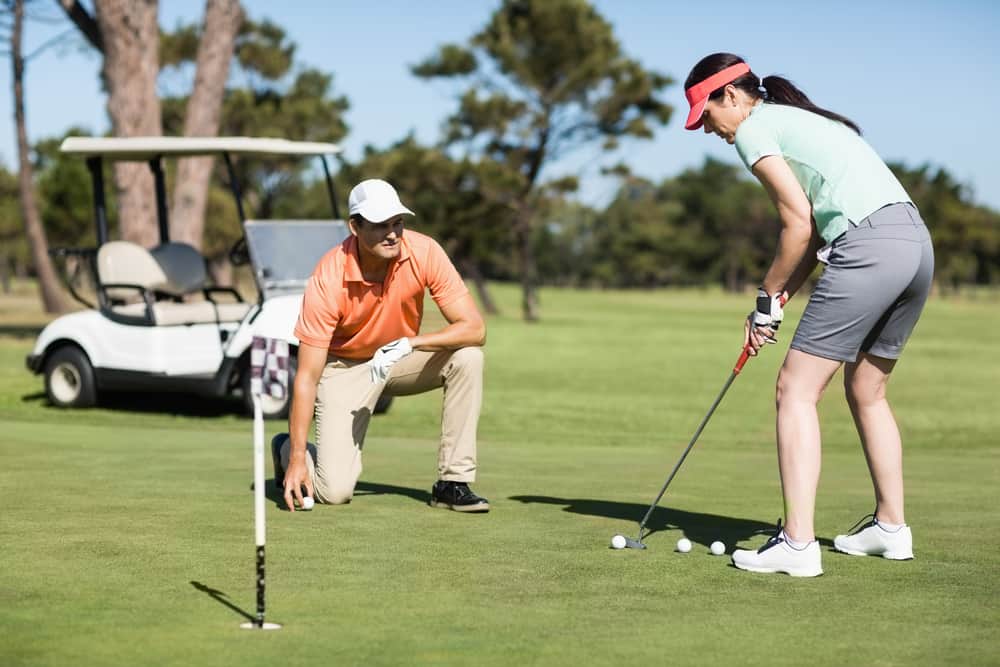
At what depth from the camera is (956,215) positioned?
86.0 meters

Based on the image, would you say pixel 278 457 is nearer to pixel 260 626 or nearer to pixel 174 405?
pixel 260 626

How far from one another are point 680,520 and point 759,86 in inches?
83.0

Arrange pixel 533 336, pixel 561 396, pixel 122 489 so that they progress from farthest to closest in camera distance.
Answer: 1. pixel 533 336
2. pixel 561 396
3. pixel 122 489

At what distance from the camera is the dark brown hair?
502 centimetres

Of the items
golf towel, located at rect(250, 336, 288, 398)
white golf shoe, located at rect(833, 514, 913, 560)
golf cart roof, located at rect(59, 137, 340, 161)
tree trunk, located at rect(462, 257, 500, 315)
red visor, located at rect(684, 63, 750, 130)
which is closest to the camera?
golf towel, located at rect(250, 336, 288, 398)

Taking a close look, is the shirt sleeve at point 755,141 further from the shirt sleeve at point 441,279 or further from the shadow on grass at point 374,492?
the shadow on grass at point 374,492

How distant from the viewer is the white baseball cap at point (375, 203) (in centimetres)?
571

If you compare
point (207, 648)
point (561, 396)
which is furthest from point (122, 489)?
point (561, 396)

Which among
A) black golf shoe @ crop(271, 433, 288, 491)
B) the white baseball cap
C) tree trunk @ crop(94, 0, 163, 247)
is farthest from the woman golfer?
tree trunk @ crop(94, 0, 163, 247)

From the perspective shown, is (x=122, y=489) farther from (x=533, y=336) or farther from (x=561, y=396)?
(x=533, y=336)

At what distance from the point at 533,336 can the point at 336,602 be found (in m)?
25.9

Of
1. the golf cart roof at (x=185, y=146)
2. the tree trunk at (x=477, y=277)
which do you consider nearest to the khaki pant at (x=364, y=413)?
the golf cart roof at (x=185, y=146)

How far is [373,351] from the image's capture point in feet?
21.2

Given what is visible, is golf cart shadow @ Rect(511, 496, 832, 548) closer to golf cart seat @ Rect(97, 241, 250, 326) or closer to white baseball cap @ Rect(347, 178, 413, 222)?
white baseball cap @ Rect(347, 178, 413, 222)
